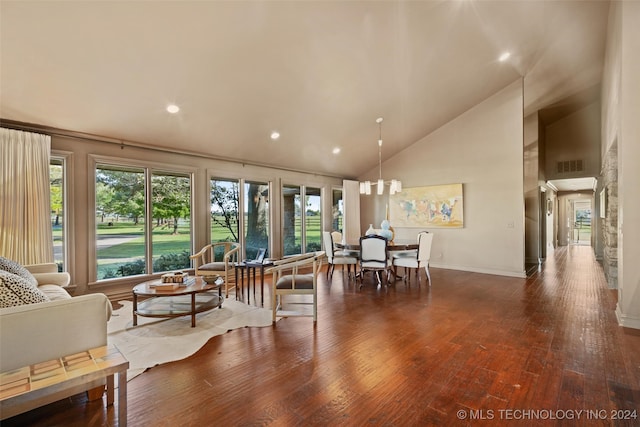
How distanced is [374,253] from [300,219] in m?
2.87

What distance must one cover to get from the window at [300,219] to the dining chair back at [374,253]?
2464 millimetres

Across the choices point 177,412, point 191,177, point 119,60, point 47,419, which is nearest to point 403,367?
point 177,412

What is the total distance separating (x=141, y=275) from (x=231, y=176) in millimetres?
2425

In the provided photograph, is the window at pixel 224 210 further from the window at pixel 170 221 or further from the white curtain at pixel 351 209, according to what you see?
the white curtain at pixel 351 209

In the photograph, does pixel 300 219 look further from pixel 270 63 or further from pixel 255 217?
pixel 270 63

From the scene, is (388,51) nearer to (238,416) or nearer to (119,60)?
(119,60)

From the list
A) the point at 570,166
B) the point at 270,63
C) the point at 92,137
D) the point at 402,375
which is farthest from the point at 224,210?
the point at 570,166

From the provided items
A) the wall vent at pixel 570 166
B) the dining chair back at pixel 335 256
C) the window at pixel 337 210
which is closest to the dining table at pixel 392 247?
the dining chair back at pixel 335 256

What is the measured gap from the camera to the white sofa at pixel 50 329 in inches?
64.2

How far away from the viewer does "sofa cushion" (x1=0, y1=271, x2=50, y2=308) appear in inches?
70.7

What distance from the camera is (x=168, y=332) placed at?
3.15m

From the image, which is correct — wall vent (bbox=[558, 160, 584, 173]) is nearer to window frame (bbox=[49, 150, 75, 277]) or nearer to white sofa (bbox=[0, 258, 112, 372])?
white sofa (bbox=[0, 258, 112, 372])

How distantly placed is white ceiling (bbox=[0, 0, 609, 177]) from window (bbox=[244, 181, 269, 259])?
650mm

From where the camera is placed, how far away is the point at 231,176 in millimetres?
6074
